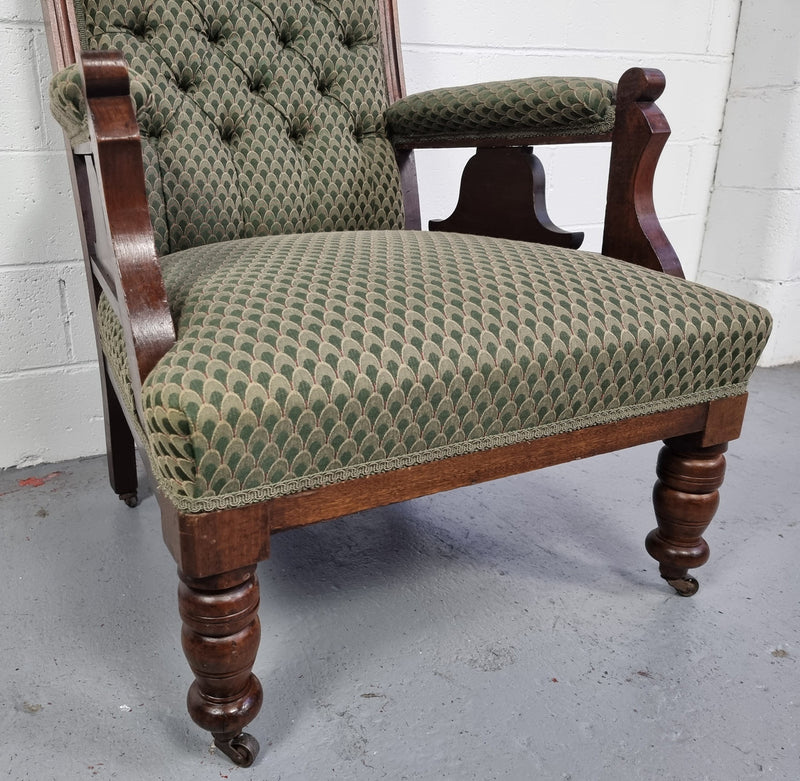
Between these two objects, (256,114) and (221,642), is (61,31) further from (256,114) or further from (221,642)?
(221,642)

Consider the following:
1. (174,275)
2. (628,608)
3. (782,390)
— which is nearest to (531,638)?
(628,608)

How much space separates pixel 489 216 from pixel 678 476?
50 cm

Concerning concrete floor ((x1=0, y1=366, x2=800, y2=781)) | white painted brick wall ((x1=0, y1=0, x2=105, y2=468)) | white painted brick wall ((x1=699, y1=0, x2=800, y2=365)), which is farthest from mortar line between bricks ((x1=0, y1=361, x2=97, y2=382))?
white painted brick wall ((x1=699, y1=0, x2=800, y2=365))

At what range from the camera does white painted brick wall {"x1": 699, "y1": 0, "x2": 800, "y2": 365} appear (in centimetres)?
218

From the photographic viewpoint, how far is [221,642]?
0.76 metres

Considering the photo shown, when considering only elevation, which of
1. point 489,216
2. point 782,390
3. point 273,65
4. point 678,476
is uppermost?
point 273,65

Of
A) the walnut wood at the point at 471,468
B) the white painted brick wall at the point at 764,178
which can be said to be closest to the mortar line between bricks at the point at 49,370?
the walnut wood at the point at 471,468

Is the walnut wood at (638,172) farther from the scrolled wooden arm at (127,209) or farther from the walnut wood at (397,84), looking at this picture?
the scrolled wooden arm at (127,209)

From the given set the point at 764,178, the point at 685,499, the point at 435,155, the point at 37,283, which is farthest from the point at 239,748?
the point at 764,178

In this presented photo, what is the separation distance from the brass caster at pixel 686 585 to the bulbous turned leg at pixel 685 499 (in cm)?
2

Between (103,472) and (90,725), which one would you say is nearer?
(90,725)

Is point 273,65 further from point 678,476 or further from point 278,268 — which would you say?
point 678,476

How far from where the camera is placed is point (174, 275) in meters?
0.89

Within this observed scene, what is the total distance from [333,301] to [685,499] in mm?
601
